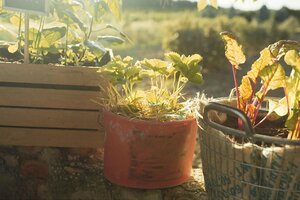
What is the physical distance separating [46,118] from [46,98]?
8cm

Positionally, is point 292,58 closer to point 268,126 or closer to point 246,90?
point 246,90

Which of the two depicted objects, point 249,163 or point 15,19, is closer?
point 249,163

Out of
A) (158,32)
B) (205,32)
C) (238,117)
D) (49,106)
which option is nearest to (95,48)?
(49,106)

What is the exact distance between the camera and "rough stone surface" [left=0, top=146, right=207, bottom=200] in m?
1.82

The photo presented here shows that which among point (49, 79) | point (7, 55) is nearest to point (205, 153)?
point (49, 79)

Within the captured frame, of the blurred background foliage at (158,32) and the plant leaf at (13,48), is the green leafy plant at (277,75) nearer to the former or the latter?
the blurred background foliage at (158,32)

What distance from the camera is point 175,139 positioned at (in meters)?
1.65

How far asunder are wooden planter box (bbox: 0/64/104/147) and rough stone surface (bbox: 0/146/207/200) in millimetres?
73

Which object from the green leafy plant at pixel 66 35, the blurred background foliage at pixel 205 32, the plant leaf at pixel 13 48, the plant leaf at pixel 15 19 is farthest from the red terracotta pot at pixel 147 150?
the blurred background foliage at pixel 205 32

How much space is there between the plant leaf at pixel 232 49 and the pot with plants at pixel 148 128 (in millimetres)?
200

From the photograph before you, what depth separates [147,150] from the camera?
1.63 meters

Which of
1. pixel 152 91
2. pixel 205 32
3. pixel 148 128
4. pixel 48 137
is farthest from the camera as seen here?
pixel 205 32

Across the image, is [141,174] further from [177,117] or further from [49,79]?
[49,79]

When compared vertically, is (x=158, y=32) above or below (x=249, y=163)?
below
